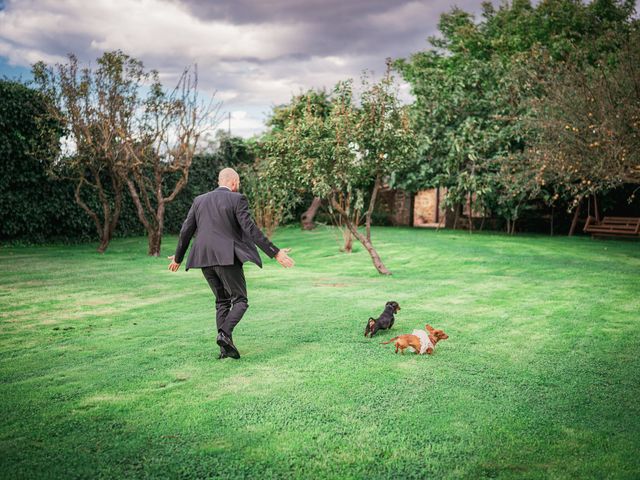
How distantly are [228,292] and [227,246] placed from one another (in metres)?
0.53

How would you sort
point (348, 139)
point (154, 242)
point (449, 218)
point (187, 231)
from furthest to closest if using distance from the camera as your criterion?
point (449, 218), point (154, 242), point (348, 139), point (187, 231)

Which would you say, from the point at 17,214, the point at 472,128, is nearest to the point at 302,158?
the point at 17,214

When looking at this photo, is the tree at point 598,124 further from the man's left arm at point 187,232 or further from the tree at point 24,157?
the tree at point 24,157

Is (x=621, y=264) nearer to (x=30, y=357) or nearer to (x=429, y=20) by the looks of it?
(x=30, y=357)

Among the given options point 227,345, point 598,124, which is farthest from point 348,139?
point 227,345

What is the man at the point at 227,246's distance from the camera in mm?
5582

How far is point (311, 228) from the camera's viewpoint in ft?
86.5

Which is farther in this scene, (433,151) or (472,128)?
(433,151)

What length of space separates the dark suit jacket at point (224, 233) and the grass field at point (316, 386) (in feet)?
3.58

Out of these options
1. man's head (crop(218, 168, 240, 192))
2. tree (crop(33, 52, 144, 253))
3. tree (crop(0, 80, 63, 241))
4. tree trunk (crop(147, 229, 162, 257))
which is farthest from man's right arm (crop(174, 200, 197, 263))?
tree (crop(0, 80, 63, 241))

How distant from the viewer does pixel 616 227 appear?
22.1m

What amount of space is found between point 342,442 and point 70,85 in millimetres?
14901

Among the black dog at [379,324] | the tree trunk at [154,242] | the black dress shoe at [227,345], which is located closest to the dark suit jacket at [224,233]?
the black dress shoe at [227,345]

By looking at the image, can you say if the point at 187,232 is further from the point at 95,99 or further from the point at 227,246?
the point at 95,99
